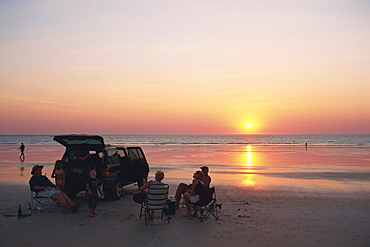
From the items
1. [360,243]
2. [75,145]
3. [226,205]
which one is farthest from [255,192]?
[75,145]

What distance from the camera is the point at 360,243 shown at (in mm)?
6418

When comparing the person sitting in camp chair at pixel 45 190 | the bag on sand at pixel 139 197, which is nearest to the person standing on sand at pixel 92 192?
the person sitting in camp chair at pixel 45 190

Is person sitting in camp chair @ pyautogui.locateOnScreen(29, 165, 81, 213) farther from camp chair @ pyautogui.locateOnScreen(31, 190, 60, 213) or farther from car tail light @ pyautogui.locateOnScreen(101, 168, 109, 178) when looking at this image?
car tail light @ pyautogui.locateOnScreen(101, 168, 109, 178)

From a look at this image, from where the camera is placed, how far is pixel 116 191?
10.6 meters

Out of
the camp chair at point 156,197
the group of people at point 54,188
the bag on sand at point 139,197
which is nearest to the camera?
the camp chair at point 156,197

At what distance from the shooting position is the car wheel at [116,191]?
10.5 m

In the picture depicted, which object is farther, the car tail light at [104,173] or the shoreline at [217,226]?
the car tail light at [104,173]

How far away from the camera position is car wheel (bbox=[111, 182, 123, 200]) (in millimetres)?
10539

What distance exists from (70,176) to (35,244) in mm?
3846

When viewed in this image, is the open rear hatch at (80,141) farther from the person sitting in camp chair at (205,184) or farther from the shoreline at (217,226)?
the person sitting in camp chair at (205,184)

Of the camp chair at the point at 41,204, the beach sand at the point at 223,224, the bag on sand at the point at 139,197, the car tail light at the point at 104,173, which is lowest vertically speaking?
the beach sand at the point at 223,224

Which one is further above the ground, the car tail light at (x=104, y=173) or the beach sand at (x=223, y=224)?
the car tail light at (x=104, y=173)

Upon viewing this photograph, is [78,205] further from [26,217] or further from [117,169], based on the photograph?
[117,169]

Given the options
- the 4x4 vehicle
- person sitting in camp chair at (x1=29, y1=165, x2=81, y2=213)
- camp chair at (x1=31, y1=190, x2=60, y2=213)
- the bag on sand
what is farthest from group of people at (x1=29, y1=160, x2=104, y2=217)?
the bag on sand
